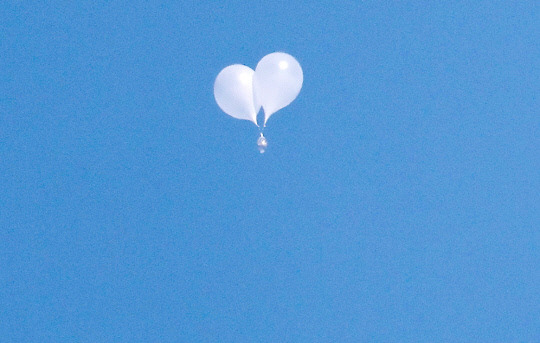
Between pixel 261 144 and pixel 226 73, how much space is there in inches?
19.6

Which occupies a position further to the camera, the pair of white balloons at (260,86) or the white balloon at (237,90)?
the white balloon at (237,90)

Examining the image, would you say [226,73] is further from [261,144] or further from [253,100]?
[261,144]

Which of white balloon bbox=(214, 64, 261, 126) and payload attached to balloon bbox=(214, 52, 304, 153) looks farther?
white balloon bbox=(214, 64, 261, 126)

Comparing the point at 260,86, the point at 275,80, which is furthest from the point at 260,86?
the point at 275,80

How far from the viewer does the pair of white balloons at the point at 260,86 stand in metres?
4.07

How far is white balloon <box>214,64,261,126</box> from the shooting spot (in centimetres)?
420

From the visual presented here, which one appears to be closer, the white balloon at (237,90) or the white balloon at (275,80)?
the white balloon at (275,80)

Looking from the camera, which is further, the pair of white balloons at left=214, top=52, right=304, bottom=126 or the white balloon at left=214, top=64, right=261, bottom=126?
the white balloon at left=214, top=64, right=261, bottom=126

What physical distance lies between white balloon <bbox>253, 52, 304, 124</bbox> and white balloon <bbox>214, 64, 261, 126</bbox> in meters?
0.07

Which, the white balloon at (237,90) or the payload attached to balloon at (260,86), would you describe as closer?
the payload attached to balloon at (260,86)

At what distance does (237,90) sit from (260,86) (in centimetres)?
16

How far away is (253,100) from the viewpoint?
13.8ft

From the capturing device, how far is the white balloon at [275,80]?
407 centimetres

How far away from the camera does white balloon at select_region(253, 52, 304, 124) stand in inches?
160
